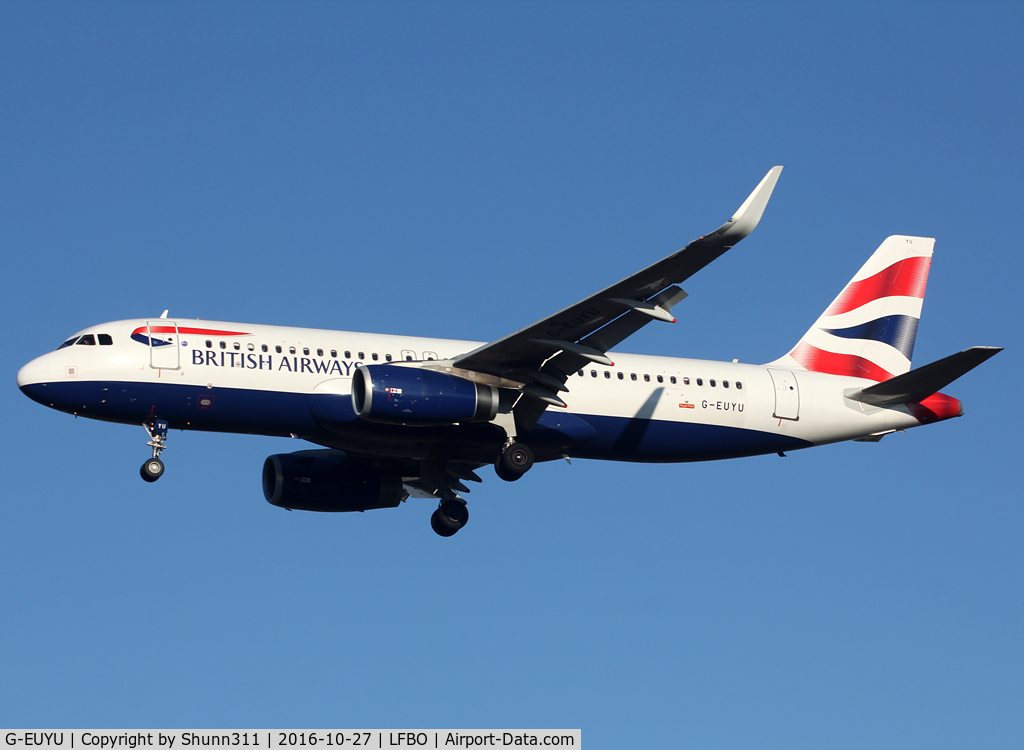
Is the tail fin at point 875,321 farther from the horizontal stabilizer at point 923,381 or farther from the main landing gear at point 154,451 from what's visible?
the main landing gear at point 154,451

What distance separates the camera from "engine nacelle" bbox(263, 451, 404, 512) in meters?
37.5

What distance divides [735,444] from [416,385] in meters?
9.76

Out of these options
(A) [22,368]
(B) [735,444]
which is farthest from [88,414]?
(B) [735,444]

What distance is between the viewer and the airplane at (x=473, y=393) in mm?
32375

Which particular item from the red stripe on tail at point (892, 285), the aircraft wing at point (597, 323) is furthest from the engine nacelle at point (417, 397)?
the red stripe on tail at point (892, 285)

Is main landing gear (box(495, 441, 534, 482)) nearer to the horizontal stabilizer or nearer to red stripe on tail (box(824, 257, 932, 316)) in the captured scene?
the horizontal stabilizer

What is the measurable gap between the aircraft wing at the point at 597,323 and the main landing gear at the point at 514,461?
808 millimetres

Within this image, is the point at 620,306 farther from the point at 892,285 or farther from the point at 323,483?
the point at 892,285

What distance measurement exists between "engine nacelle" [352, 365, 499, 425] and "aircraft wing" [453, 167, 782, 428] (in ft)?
2.42

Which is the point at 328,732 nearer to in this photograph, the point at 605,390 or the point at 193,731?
the point at 193,731

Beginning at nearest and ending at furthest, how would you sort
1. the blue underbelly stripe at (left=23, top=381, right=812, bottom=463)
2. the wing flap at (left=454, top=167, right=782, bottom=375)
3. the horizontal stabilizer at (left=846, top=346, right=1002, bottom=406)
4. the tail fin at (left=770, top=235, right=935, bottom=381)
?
the wing flap at (left=454, top=167, right=782, bottom=375) → the blue underbelly stripe at (left=23, top=381, right=812, bottom=463) → the horizontal stabilizer at (left=846, top=346, right=1002, bottom=406) → the tail fin at (left=770, top=235, right=935, bottom=381)

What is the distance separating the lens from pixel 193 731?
27078 millimetres
